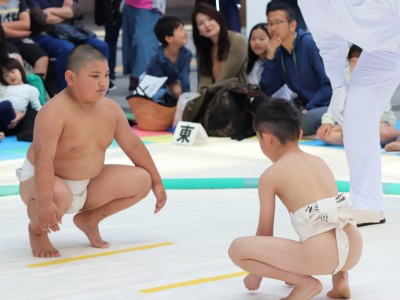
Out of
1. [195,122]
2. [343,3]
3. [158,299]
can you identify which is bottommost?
[195,122]

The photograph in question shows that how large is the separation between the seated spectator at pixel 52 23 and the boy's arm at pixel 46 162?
4323 millimetres

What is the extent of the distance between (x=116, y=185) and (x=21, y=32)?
4.24 meters

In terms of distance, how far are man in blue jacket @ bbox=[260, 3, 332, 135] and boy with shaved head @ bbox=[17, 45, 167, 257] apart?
3015mm

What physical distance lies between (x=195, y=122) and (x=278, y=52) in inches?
28.4

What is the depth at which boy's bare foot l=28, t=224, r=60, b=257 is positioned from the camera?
3512 mm

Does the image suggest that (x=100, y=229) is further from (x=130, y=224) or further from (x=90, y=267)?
(x=90, y=267)

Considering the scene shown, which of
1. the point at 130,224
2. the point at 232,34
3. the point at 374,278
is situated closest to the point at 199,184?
the point at 130,224

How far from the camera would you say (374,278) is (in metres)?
3.14

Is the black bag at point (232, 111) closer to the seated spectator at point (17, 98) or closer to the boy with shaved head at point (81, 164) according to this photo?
the seated spectator at point (17, 98)

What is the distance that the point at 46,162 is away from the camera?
3.40 m

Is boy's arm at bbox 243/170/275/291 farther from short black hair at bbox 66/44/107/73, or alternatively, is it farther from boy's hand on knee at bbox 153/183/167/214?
short black hair at bbox 66/44/107/73

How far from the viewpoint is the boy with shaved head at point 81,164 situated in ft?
11.2

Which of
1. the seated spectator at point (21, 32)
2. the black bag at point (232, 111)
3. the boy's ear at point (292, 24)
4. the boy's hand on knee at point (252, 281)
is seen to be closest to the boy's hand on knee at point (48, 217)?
the boy's hand on knee at point (252, 281)

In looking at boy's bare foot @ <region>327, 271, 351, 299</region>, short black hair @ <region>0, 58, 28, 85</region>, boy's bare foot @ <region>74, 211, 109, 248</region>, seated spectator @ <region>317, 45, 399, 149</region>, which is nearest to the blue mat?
short black hair @ <region>0, 58, 28, 85</region>
